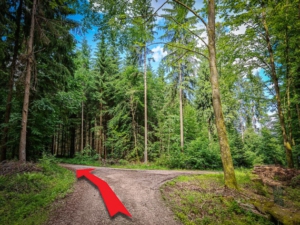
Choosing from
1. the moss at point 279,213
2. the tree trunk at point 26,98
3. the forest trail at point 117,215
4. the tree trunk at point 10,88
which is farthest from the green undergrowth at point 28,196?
the moss at point 279,213

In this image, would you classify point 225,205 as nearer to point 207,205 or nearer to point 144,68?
point 207,205

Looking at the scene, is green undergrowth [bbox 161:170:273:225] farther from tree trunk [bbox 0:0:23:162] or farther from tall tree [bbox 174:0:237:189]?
tree trunk [bbox 0:0:23:162]

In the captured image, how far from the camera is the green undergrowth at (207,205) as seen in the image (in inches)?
169

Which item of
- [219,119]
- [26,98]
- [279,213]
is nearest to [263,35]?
[219,119]

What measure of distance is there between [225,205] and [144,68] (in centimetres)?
1379

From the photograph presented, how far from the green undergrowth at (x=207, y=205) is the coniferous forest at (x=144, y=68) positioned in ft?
3.08

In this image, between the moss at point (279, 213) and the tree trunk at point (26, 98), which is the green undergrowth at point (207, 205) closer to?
the moss at point (279, 213)

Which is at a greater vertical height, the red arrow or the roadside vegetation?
the red arrow

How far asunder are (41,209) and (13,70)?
8.84 metres

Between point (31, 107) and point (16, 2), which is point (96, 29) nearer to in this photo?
point (31, 107)

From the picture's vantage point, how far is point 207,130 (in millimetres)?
20125

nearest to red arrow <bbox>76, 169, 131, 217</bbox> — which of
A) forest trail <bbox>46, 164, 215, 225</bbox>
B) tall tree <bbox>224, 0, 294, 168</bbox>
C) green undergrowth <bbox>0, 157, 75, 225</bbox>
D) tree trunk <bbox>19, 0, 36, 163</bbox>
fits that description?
forest trail <bbox>46, 164, 215, 225</bbox>

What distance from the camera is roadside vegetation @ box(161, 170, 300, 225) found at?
429cm

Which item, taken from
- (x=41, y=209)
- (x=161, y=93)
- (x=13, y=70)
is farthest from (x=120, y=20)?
(x=161, y=93)
